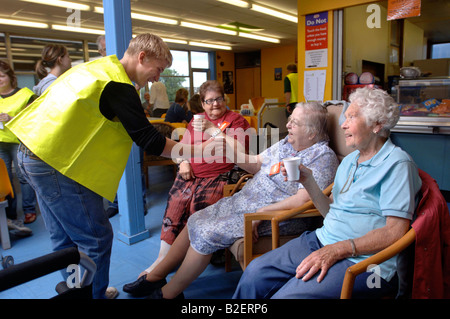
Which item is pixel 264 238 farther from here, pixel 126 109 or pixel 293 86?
pixel 293 86

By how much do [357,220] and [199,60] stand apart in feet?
41.2

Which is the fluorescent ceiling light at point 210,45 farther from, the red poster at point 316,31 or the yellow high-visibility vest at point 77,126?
the yellow high-visibility vest at point 77,126

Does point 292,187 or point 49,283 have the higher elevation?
point 292,187

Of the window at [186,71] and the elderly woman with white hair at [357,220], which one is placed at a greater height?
the window at [186,71]

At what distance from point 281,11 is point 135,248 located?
6549 mm

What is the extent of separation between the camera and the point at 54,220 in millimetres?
1665

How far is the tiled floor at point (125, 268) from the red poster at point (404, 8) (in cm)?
337

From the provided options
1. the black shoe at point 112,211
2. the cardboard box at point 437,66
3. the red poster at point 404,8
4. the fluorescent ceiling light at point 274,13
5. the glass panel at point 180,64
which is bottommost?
the black shoe at point 112,211

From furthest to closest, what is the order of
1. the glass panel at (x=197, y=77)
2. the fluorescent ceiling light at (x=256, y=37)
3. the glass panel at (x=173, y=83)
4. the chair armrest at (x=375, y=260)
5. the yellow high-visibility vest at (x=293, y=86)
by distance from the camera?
the glass panel at (x=197, y=77) < the glass panel at (x=173, y=83) < the fluorescent ceiling light at (x=256, y=37) < the yellow high-visibility vest at (x=293, y=86) < the chair armrest at (x=375, y=260)

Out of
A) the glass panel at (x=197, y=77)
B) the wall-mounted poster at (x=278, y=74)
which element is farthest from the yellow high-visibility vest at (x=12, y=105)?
the wall-mounted poster at (x=278, y=74)

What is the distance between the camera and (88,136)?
1.44 m

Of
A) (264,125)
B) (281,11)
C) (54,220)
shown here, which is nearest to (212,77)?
(281,11)

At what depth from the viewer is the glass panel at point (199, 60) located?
42.4 ft
